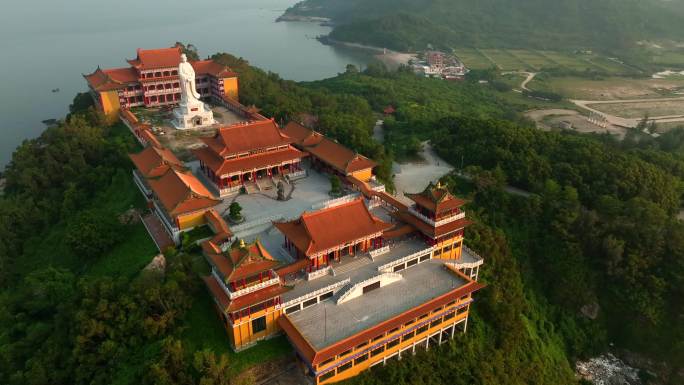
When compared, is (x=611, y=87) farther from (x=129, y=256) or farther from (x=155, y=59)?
(x=129, y=256)

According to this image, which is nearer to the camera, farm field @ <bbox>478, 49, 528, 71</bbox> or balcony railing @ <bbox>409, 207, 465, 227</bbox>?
balcony railing @ <bbox>409, 207, 465, 227</bbox>

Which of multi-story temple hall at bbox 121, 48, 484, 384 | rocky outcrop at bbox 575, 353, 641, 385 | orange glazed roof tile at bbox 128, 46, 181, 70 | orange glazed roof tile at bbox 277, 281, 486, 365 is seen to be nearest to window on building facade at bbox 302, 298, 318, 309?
multi-story temple hall at bbox 121, 48, 484, 384

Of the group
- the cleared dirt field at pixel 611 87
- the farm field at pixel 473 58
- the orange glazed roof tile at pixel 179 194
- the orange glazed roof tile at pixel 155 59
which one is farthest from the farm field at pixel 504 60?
the orange glazed roof tile at pixel 179 194

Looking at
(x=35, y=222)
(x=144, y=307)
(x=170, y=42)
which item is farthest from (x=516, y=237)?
(x=170, y=42)

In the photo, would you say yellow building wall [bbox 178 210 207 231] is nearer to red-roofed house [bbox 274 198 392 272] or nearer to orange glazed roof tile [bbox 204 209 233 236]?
orange glazed roof tile [bbox 204 209 233 236]

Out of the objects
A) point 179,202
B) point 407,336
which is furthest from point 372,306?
point 179,202

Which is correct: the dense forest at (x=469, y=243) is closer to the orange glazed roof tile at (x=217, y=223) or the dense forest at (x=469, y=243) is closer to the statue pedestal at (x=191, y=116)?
the orange glazed roof tile at (x=217, y=223)

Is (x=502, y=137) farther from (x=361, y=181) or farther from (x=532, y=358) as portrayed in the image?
(x=532, y=358)
